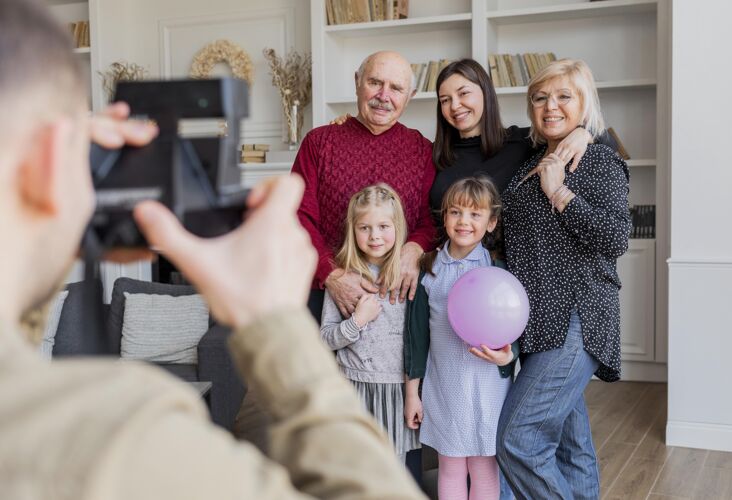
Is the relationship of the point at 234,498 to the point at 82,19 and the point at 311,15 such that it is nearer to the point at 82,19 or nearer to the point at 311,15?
the point at 311,15

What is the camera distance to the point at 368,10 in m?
5.17

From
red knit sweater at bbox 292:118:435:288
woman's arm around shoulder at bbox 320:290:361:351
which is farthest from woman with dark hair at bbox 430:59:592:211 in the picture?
woman's arm around shoulder at bbox 320:290:361:351

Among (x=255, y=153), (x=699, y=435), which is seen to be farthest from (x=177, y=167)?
(x=255, y=153)

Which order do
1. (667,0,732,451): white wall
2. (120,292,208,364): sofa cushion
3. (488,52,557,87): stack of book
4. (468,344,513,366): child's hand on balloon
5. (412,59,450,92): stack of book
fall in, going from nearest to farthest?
(468,344,513,366): child's hand on balloon
(667,0,732,451): white wall
(120,292,208,364): sofa cushion
(488,52,557,87): stack of book
(412,59,450,92): stack of book

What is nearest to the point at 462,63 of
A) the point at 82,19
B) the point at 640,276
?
the point at 640,276

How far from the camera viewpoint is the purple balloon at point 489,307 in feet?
7.02

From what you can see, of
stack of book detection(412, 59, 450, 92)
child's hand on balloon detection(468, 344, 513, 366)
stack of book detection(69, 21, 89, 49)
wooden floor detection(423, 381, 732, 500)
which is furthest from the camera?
stack of book detection(69, 21, 89, 49)

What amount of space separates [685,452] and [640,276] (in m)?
1.49

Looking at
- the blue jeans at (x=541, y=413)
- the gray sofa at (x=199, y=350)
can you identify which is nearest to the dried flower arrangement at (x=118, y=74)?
the gray sofa at (x=199, y=350)

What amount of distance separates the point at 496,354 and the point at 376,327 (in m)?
0.42

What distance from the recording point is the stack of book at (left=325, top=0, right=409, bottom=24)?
513 cm

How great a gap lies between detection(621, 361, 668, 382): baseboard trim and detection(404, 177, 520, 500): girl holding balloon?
2.70 metres

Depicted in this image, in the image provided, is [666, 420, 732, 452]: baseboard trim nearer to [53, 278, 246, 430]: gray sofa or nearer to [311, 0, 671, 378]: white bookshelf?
[311, 0, 671, 378]: white bookshelf

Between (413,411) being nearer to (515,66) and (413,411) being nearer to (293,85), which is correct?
(515,66)
